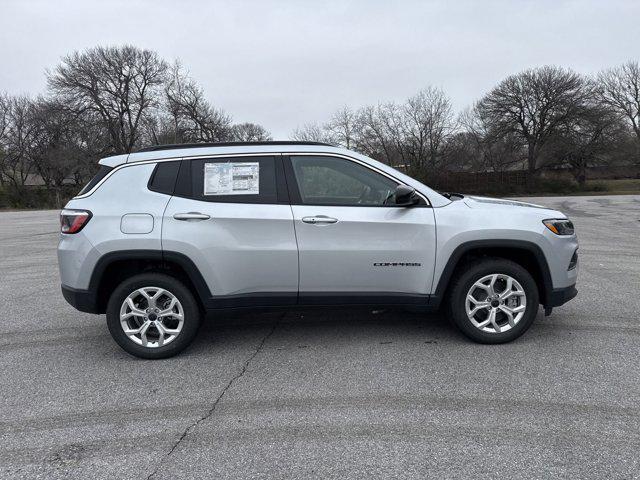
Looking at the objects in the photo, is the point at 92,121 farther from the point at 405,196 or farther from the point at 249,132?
the point at 405,196

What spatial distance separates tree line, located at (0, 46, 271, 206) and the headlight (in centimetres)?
3916

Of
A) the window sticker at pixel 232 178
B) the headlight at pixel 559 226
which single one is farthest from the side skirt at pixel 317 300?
the headlight at pixel 559 226

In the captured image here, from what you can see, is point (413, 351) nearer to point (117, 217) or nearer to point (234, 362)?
point (234, 362)

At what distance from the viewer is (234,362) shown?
12.8 feet

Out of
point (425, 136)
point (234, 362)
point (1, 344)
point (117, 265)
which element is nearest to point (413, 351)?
point (234, 362)

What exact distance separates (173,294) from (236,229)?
793 mm

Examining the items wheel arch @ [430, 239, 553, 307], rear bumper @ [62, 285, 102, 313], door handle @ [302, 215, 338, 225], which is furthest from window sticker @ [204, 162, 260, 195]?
wheel arch @ [430, 239, 553, 307]

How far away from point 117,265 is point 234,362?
1343 millimetres

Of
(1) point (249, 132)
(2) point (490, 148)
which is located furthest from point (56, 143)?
(2) point (490, 148)

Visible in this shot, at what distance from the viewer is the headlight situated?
4.00 meters

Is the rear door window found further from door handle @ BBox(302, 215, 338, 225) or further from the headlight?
the headlight

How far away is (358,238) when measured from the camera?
388 centimetres

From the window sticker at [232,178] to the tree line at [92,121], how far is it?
3810 centimetres

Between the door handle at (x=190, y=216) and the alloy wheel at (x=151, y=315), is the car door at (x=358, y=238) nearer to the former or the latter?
the door handle at (x=190, y=216)
